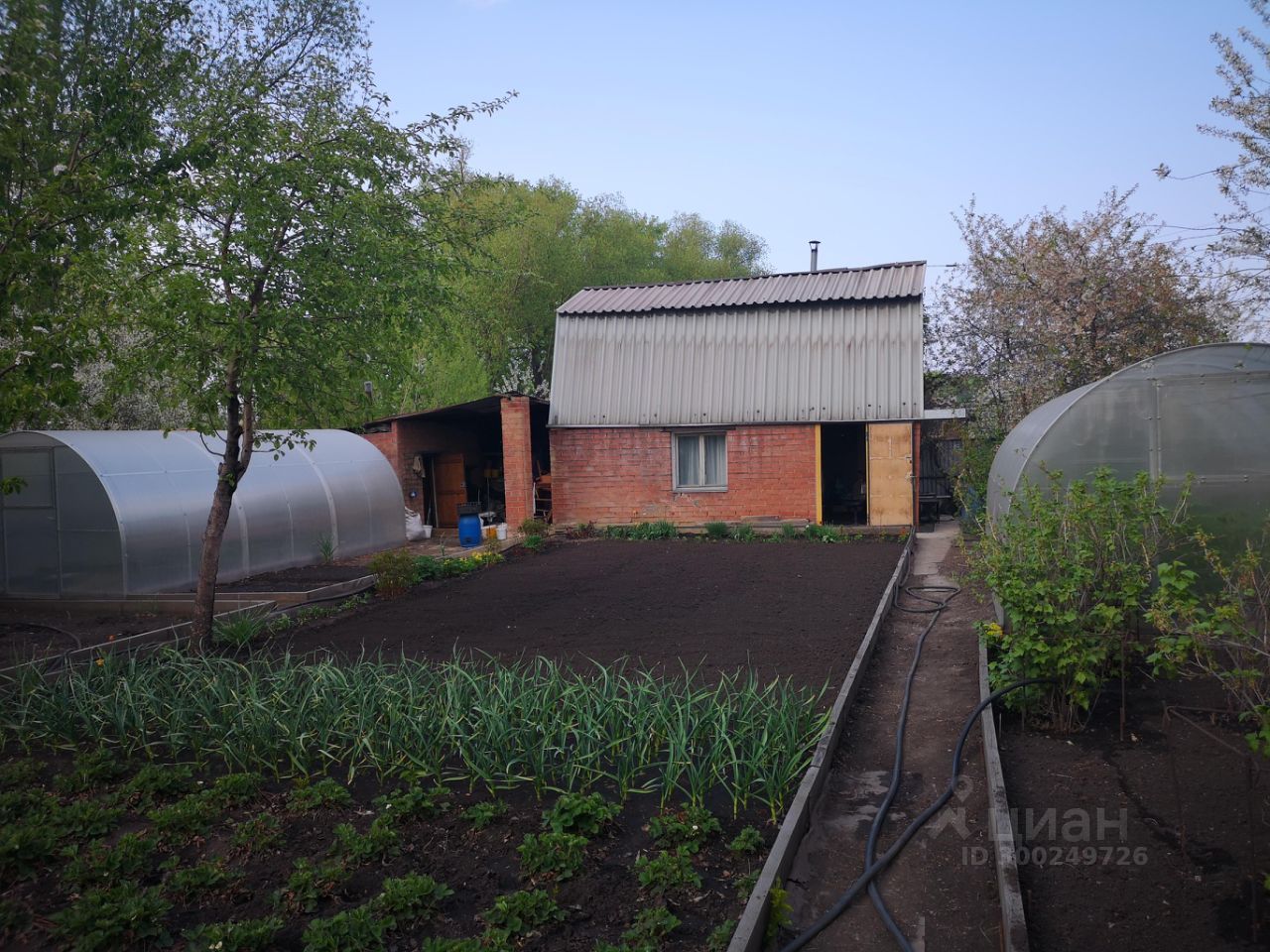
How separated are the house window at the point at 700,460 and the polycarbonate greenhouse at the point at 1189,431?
11.2 m

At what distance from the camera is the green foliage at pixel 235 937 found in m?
3.84

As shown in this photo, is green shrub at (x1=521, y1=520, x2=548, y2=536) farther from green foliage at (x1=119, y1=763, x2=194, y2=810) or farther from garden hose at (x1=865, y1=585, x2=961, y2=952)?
green foliage at (x1=119, y1=763, x2=194, y2=810)

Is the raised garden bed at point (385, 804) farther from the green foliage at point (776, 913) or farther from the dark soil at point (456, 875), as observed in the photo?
the green foliage at point (776, 913)

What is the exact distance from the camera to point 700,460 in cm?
2017

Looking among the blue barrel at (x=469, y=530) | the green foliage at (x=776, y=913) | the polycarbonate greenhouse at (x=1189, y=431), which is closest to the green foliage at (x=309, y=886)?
the green foliage at (x=776, y=913)

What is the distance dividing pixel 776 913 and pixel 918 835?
1.37m

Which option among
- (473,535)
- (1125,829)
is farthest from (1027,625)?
(473,535)

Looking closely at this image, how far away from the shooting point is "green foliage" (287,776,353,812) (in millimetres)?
5246

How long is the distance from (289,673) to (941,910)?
495 centimetres

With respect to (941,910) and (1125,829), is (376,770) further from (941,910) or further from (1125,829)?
(1125,829)

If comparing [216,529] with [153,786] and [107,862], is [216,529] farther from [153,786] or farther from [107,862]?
[107,862]

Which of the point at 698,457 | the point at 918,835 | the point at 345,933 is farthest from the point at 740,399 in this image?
the point at 345,933

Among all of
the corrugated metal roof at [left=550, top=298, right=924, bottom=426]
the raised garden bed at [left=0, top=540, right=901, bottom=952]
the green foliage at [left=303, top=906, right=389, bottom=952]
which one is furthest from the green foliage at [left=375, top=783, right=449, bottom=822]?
the corrugated metal roof at [left=550, top=298, right=924, bottom=426]

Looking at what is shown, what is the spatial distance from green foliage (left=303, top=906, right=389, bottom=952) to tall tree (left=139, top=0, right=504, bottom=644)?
581 centimetres
